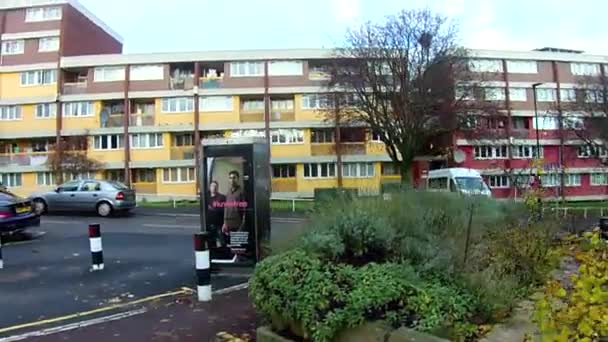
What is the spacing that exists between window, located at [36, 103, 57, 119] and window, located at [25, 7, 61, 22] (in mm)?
8264

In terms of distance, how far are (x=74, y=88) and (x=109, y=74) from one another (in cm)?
333

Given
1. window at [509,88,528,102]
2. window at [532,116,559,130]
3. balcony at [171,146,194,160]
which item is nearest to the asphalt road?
balcony at [171,146,194,160]

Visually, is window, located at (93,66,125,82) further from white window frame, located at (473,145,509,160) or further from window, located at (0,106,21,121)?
white window frame, located at (473,145,509,160)

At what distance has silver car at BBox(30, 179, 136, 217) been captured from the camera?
27.0m

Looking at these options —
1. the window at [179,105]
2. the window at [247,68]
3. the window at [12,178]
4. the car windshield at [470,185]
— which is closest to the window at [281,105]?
the window at [247,68]

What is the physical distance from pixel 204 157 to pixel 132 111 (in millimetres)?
46029

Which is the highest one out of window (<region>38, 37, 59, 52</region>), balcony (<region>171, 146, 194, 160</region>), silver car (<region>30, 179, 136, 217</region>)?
window (<region>38, 37, 59, 52</region>)

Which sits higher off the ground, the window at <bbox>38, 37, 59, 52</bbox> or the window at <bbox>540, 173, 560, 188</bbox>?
the window at <bbox>38, 37, 59, 52</bbox>

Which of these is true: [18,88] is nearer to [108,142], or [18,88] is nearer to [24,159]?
[24,159]

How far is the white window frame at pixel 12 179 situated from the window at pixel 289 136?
75.5 ft

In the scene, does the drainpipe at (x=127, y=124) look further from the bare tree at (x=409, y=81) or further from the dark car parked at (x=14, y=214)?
the dark car parked at (x=14, y=214)

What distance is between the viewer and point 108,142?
173 ft

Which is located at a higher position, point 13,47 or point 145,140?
point 13,47

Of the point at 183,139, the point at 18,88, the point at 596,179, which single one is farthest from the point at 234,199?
the point at 596,179
